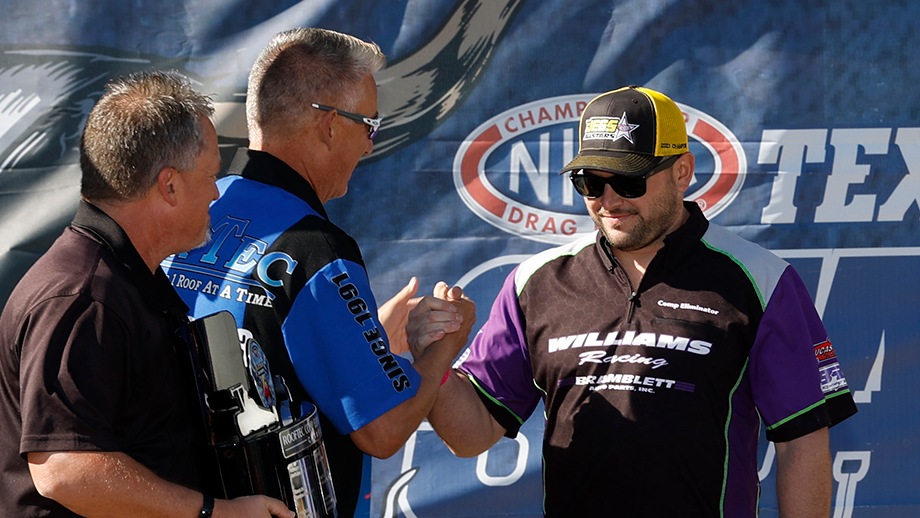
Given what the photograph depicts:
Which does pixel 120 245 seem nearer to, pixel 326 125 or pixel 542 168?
pixel 326 125

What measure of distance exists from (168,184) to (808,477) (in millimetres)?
1448

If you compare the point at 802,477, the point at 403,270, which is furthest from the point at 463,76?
the point at 802,477

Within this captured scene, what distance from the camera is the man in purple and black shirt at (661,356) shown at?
2191 mm

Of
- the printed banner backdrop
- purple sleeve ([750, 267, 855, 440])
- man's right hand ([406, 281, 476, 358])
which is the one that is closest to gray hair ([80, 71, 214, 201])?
man's right hand ([406, 281, 476, 358])

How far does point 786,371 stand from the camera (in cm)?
218

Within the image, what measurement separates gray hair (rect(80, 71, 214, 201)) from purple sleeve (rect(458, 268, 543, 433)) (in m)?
0.98

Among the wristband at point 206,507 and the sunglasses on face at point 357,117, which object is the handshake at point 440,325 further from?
the wristband at point 206,507

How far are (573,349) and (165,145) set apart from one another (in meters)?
1.05

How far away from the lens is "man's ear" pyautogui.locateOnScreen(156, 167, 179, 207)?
1.66m

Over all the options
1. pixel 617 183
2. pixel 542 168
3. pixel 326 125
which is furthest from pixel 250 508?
pixel 542 168

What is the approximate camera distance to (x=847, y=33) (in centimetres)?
324

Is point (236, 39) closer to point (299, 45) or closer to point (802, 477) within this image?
point (299, 45)

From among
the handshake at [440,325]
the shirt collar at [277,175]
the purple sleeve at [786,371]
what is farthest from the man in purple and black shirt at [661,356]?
the shirt collar at [277,175]

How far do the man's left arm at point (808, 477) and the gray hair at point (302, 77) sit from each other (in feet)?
3.95
